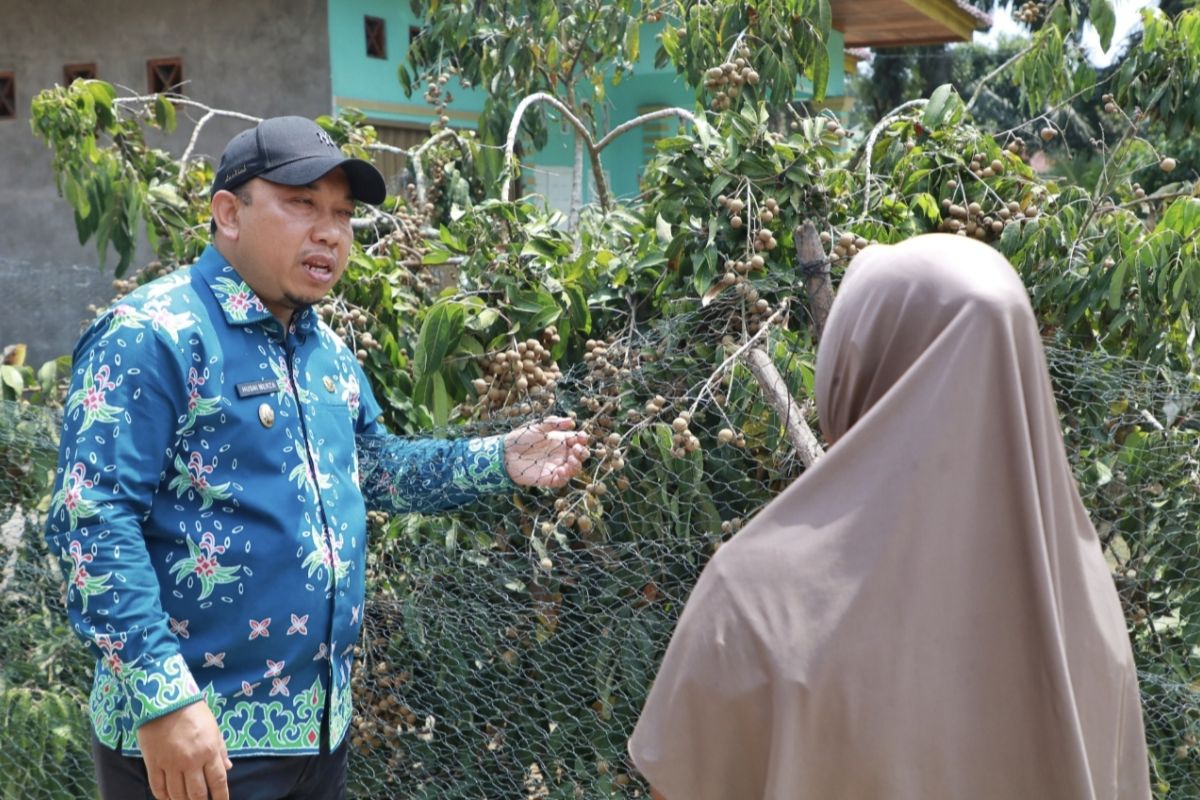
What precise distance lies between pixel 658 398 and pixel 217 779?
1.26m

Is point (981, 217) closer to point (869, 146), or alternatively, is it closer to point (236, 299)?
point (869, 146)

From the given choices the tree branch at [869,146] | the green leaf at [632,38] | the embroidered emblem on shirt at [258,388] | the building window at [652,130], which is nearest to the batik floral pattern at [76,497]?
the embroidered emblem on shirt at [258,388]

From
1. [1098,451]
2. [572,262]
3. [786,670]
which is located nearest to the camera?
[786,670]

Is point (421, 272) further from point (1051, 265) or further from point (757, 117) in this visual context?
point (1051, 265)

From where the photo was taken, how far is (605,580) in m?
3.05

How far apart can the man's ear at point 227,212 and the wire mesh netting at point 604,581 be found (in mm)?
805

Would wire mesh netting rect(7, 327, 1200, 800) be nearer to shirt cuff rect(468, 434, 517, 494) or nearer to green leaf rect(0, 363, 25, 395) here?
shirt cuff rect(468, 434, 517, 494)

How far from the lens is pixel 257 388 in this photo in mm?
2184

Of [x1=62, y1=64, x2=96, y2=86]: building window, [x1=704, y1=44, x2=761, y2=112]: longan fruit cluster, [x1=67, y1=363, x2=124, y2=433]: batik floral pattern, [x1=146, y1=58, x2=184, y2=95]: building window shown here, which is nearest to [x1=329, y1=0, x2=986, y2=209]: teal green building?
[x1=146, y1=58, x2=184, y2=95]: building window

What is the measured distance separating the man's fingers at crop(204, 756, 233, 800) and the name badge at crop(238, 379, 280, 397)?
59 centimetres

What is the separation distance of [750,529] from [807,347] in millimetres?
1716

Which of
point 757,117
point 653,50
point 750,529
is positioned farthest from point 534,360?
point 653,50

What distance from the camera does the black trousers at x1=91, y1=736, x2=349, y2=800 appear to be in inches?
83.5

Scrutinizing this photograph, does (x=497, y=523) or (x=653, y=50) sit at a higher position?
(x=653, y=50)
